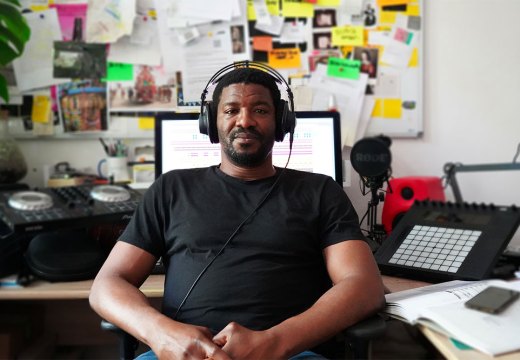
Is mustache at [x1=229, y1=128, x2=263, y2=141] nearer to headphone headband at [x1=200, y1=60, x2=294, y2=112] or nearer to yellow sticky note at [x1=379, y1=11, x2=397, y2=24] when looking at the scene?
headphone headband at [x1=200, y1=60, x2=294, y2=112]

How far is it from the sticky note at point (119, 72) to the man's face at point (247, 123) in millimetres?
895

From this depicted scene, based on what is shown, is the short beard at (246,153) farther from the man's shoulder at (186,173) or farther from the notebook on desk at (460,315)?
the notebook on desk at (460,315)

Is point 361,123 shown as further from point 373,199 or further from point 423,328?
point 423,328

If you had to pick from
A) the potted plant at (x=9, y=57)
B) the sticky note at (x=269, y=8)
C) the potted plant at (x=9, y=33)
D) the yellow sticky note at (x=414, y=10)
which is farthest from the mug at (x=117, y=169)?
the yellow sticky note at (x=414, y=10)

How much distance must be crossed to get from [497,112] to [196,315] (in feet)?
4.77

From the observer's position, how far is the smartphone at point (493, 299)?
32.3 inches

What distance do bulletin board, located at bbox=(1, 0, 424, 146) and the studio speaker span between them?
1.46ft


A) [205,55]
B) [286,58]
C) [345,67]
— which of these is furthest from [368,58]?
[205,55]

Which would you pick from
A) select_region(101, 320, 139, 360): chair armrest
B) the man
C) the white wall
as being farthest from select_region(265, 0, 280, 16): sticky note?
select_region(101, 320, 139, 360): chair armrest

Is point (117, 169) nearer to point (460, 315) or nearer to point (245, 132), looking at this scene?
point (245, 132)

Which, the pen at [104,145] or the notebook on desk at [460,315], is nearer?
the notebook on desk at [460,315]

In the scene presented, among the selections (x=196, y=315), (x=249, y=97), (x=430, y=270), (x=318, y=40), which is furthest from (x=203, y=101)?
(x=318, y=40)

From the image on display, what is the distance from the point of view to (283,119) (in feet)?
3.71

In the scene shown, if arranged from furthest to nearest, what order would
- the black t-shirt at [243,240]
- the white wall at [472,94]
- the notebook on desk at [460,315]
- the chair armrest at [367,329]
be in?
the white wall at [472,94] → the black t-shirt at [243,240] → the chair armrest at [367,329] → the notebook on desk at [460,315]
